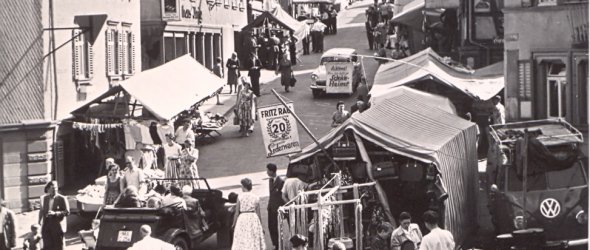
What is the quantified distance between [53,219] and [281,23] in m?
30.7

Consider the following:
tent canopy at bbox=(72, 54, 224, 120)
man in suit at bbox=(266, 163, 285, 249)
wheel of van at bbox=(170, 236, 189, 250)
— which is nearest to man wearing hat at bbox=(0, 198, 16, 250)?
wheel of van at bbox=(170, 236, 189, 250)

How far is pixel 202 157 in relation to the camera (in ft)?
104

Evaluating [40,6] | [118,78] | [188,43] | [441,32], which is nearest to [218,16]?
[188,43]

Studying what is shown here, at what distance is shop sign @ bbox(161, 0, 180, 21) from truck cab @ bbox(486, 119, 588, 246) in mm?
22712

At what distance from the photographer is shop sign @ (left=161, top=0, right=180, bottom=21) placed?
4225 centimetres

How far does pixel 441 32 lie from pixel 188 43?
9804mm

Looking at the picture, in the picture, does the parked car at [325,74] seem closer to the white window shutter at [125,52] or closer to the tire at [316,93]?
the tire at [316,93]

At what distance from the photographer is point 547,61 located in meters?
26.3

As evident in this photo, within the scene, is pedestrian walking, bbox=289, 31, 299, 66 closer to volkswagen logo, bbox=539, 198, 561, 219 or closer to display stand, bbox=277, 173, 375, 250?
volkswagen logo, bbox=539, 198, 561, 219

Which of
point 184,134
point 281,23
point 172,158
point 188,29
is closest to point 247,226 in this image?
point 172,158

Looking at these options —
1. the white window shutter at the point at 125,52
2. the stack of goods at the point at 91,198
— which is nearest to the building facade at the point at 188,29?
the white window shutter at the point at 125,52

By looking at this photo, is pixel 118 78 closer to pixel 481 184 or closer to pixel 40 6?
pixel 40 6

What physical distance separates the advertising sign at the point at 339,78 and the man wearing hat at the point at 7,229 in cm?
2080

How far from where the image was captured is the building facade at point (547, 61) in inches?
997
